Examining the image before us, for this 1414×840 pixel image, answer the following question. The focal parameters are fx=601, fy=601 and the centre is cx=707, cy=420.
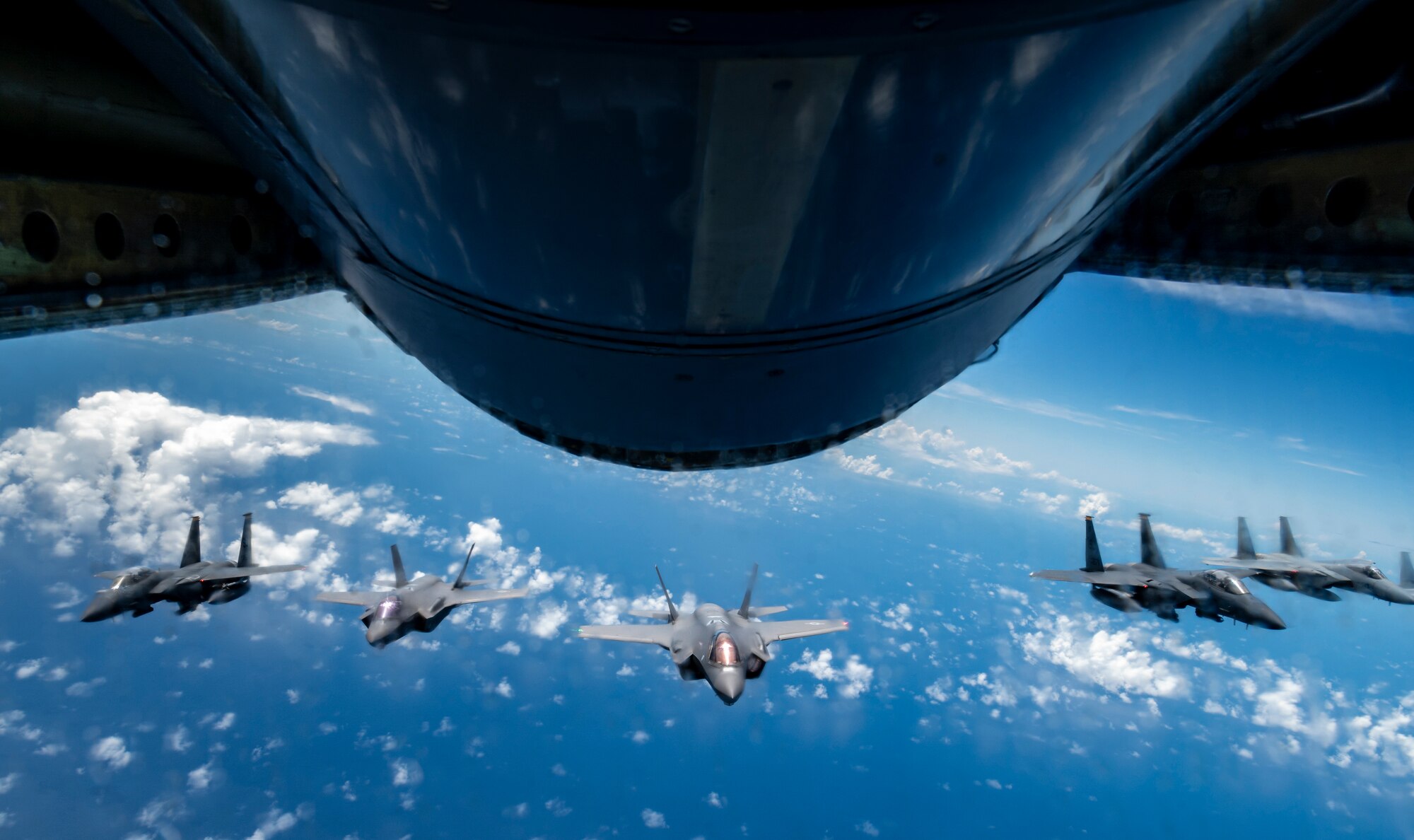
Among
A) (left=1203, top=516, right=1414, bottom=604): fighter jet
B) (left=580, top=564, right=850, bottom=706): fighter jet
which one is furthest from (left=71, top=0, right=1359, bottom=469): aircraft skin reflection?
(left=1203, top=516, right=1414, bottom=604): fighter jet

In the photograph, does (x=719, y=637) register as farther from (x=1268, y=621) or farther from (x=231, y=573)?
(x=1268, y=621)

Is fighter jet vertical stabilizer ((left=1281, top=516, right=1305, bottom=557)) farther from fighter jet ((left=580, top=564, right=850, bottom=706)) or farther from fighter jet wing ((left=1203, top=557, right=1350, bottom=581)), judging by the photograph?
fighter jet ((left=580, top=564, right=850, bottom=706))

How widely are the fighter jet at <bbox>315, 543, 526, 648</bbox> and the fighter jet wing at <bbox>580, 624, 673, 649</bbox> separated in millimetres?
2343

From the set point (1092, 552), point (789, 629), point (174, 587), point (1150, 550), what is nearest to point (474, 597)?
point (174, 587)

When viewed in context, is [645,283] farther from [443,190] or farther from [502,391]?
[502,391]

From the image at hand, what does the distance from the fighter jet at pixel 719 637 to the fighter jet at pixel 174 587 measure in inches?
400

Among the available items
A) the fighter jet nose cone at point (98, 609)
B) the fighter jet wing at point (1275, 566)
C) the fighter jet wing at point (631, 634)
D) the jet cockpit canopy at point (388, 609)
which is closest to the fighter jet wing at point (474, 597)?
the jet cockpit canopy at point (388, 609)

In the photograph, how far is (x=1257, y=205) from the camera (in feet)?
11.7

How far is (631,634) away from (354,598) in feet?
31.6

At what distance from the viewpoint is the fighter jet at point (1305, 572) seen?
914 inches

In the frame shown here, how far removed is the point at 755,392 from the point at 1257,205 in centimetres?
346

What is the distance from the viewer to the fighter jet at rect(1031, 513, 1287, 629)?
19.4 m

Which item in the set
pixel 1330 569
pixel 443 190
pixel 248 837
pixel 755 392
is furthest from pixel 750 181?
pixel 248 837

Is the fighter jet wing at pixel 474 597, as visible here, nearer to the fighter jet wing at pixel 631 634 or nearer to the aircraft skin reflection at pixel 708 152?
the fighter jet wing at pixel 631 634
